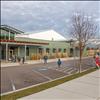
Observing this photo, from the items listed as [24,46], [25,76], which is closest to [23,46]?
[24,46]

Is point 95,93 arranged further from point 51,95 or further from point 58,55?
point 58,55

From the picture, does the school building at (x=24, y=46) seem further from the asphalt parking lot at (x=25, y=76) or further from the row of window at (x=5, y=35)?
the asphalt parking lot at (x=25, y=76)

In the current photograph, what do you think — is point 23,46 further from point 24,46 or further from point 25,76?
point 25,76

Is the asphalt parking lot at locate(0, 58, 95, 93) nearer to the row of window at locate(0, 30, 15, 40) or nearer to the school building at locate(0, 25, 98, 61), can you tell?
the school building at locate(0, 25, 98, 61)

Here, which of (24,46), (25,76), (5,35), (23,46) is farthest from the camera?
(23,46)

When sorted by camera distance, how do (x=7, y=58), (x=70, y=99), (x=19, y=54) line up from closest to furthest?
(x=70, y=99)
(x=7, y=58)
(x=19, y=54)

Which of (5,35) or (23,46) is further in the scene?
(23,46)

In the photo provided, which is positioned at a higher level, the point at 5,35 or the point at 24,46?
the point at 5,35

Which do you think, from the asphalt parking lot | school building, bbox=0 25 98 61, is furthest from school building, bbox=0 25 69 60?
the asphalt parking lot

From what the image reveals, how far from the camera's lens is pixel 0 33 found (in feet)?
151

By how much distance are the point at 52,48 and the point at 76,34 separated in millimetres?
38173

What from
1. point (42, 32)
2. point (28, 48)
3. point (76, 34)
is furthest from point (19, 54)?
point (42, 32)

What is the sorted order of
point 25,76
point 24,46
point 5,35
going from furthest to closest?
point 24,46, point 5,35, point 25,76

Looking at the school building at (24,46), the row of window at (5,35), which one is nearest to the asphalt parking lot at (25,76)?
the school building at (24,46)
